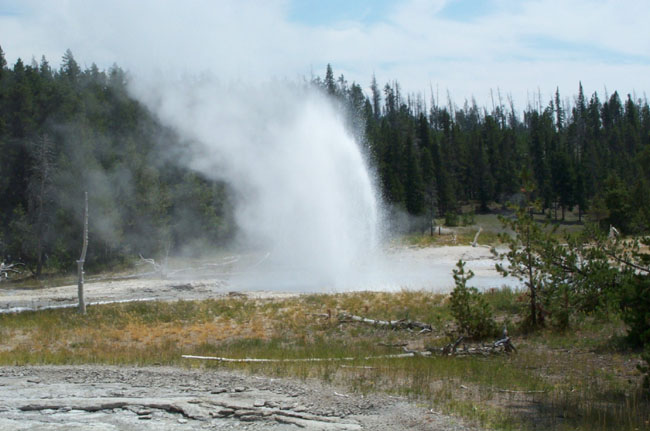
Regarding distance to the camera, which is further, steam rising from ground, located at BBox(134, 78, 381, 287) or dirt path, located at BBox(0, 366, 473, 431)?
steam rising from ground, located at BBox(134, 78, 381, 287)

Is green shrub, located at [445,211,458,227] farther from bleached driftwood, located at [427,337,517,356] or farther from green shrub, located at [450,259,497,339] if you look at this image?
bleached driftwood, located at [427,337,517,356]

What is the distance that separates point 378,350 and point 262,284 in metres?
16.4

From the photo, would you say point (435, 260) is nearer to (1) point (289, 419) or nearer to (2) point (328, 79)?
(1) point (289, 419)

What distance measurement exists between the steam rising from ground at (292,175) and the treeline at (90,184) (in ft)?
13.6

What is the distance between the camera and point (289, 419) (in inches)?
328

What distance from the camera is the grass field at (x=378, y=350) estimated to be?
9250 millimetres

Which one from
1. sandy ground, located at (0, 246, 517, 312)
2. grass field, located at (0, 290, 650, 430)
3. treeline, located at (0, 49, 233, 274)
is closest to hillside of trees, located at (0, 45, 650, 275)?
treeline, located at (0, 49, 233, 274)

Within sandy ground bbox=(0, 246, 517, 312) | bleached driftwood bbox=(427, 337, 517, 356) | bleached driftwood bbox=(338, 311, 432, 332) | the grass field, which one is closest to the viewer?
the grass field

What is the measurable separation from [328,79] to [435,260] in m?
67.0

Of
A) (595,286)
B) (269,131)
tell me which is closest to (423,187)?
(269,131)

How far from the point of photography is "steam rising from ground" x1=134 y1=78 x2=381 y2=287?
34.4 metres

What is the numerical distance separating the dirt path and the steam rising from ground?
18.5 m

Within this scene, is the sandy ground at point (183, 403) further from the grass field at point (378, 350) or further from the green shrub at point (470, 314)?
the green shrub at point (470, 314)

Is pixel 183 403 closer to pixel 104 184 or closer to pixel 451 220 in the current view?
pixel 104 184
